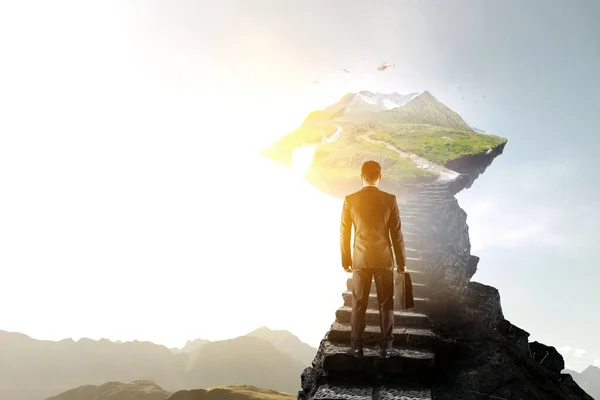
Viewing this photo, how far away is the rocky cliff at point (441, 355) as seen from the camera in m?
5.50

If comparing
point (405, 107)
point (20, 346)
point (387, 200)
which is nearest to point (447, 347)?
point (387, 200)

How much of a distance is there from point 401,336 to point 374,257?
1966mm

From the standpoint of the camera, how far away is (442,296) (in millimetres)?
8477

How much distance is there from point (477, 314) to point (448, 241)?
17.6 ft

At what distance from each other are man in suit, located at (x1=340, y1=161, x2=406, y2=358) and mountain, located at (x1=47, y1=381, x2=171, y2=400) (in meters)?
71.8

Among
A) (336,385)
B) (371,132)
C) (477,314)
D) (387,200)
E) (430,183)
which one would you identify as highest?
(371,132)

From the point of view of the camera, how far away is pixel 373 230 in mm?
5566

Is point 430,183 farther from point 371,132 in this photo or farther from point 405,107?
point 405,107

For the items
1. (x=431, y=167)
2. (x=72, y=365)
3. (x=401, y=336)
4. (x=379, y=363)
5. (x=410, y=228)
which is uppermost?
(x=431, y=167)

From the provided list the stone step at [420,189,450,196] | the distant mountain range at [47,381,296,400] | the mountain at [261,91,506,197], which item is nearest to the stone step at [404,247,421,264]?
the stone step at [420,189,450,196]

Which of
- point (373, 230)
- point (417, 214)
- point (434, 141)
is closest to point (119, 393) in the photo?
point (434, 141)

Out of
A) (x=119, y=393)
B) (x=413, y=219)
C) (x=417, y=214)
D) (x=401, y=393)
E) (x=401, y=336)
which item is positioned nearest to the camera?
(x=401, y=393)

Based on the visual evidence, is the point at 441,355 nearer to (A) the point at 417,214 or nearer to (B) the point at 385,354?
(B) the point at 385,354

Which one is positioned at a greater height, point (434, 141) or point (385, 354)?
point (434, 141)
